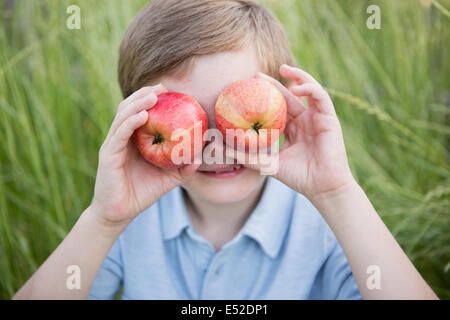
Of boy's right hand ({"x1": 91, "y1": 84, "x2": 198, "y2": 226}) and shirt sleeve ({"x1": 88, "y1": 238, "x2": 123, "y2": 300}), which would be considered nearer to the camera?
boy's right hand ({"x1": 91, "y1": 84, "x2": 198, "y2": 226})

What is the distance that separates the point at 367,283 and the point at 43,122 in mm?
1272

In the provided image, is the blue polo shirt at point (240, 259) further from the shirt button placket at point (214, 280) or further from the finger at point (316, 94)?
the finger at point (316, 94)

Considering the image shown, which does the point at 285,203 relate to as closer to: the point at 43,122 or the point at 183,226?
the point at 183,226

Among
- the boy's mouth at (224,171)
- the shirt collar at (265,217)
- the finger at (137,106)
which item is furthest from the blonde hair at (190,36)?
the shirt collar at (265,217)

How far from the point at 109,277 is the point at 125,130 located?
→ 0.61 meters

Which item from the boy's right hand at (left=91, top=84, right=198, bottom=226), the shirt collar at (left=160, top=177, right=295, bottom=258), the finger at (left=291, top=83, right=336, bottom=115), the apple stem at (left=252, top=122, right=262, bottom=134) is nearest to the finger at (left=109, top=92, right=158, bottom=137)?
the boy's right hand at (left=91, top=84, right=198, bottom=226)

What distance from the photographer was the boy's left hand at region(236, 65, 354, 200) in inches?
42.4

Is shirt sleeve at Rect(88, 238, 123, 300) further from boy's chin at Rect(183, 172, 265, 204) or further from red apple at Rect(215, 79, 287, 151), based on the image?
red apple at Rect(215, 79, 287, 151)

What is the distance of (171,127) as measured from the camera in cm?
96

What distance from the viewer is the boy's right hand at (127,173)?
3.26 ft

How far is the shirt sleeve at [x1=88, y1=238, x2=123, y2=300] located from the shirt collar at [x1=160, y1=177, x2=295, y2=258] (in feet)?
0.56

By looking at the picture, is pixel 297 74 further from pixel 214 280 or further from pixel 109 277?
pixel 109 277

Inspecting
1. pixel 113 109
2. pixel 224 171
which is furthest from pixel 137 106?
pixel 113 109
